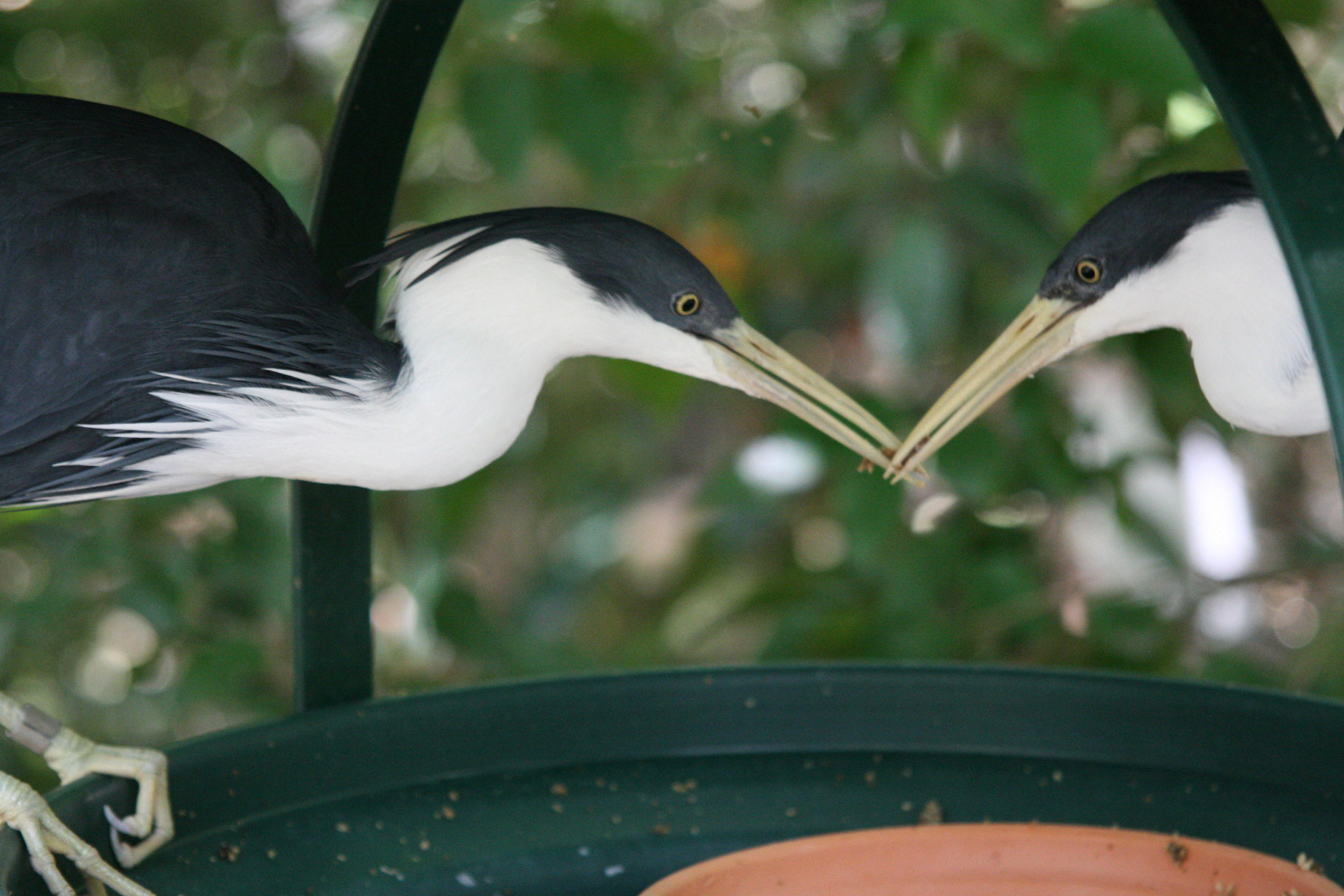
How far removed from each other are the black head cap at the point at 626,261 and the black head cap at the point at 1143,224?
0.22 meters

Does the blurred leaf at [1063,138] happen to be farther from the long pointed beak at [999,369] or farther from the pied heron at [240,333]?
the pied heron at [240,333]

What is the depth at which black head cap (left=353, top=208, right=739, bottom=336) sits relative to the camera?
855mm

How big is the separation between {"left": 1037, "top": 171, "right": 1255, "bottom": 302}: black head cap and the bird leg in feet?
2.16

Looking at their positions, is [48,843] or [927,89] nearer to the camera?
[48,843]

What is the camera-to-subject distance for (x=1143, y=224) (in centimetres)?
86

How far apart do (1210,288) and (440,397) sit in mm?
466

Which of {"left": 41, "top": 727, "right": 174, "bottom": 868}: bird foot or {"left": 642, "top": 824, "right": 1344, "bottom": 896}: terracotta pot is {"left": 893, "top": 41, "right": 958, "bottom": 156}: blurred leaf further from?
{"left": 41, "top": 727, "right": 174, "bottom": 868}: bird foot

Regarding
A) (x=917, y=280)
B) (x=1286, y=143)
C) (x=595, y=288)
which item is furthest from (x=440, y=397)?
(x=917, y=280)

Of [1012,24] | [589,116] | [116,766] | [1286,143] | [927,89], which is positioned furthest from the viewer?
[589,116]

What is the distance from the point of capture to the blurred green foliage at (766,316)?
142cm

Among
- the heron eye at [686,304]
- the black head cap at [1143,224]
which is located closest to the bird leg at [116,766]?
the heron eye at [686,304]

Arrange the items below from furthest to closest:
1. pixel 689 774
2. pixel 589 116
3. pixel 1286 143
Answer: pixel 589 116 → pixel 689 774 → pixel 1286 143

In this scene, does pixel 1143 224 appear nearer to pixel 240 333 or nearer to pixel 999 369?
pixel 999 369

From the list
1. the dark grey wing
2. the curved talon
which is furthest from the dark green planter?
the dark grey wing
